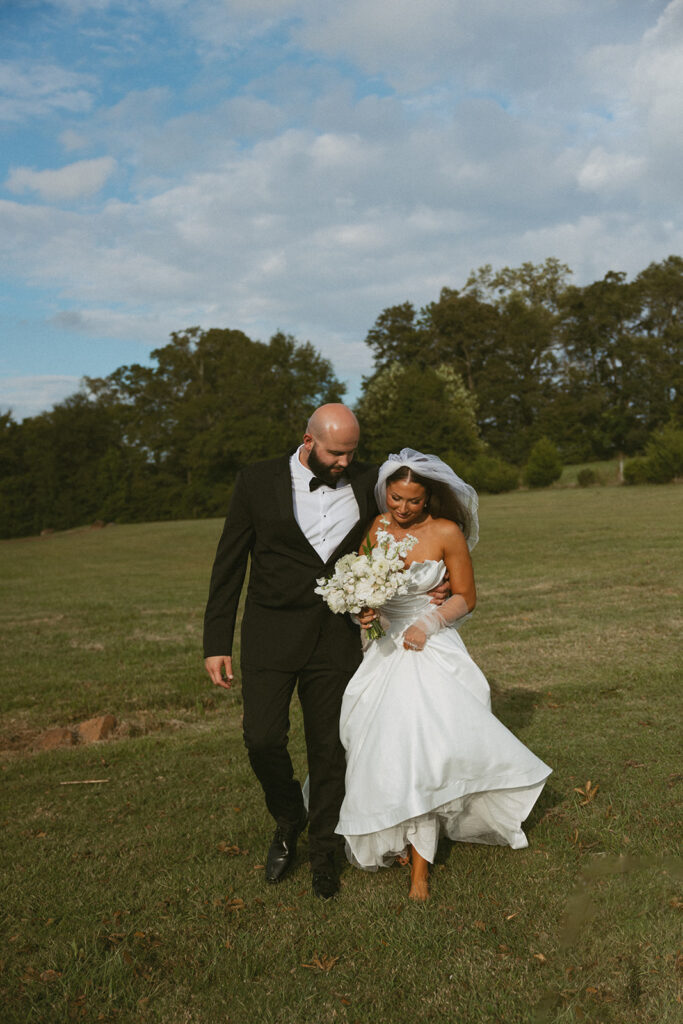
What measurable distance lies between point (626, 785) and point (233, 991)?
315 centimetres

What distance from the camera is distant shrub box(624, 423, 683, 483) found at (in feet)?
137

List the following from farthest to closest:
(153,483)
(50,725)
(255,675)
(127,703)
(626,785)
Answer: (153,483) → (127,703) → (50,725) → (626,785) → (255,675)

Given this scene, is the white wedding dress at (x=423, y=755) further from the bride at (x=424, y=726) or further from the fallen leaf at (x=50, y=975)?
the fallen leaf at (x=50, y=975)

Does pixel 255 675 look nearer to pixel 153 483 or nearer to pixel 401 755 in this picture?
pixel 401 755

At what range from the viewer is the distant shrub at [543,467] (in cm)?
4859

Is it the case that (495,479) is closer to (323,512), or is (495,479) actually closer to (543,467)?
(543,467)

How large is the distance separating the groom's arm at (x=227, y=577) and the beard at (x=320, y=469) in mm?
404

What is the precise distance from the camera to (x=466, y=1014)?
3322mm

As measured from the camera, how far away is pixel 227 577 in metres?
4.60

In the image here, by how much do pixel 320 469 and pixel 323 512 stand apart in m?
0.27

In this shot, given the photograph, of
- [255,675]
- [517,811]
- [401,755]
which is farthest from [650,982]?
[255,675]

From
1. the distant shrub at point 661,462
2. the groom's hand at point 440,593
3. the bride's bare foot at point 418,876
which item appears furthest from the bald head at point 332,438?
the distant shrub at point 661,462

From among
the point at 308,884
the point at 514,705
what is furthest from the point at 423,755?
the point at 514,705

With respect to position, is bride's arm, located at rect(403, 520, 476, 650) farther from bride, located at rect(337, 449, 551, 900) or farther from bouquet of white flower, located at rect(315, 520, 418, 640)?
bouquet of white flower, located at rect(315, 520, 418, 640)
